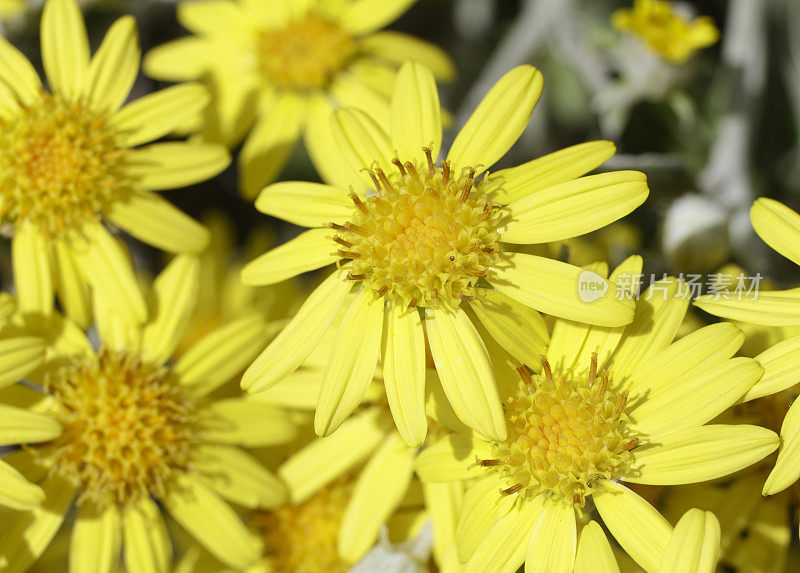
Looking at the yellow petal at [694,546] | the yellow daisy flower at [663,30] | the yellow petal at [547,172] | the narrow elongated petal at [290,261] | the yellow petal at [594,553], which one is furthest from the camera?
the yellow daisy flower at [663,30]

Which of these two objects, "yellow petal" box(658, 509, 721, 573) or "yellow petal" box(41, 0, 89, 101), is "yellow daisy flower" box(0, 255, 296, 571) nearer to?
"yellow petal" box(41, 0, 89, 101)

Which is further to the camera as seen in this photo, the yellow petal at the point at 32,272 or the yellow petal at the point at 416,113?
the yellow petal at the point at 32,272

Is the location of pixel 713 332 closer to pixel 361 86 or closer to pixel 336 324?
pixel 336 324

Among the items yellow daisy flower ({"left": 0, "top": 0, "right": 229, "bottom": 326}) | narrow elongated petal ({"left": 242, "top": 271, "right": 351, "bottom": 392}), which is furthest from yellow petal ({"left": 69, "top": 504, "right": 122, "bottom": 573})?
narrow elongated petal ({"left": 242, "top": 271, "right": 351, "bottom": 392})

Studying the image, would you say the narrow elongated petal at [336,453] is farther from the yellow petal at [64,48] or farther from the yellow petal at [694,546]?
the yellow petal at [64,48]

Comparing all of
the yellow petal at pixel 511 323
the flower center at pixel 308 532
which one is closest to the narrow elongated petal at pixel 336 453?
the flower center at pixel 308 532

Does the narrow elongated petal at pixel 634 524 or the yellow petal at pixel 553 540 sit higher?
the narrow elongated petal at pixel 634 524
